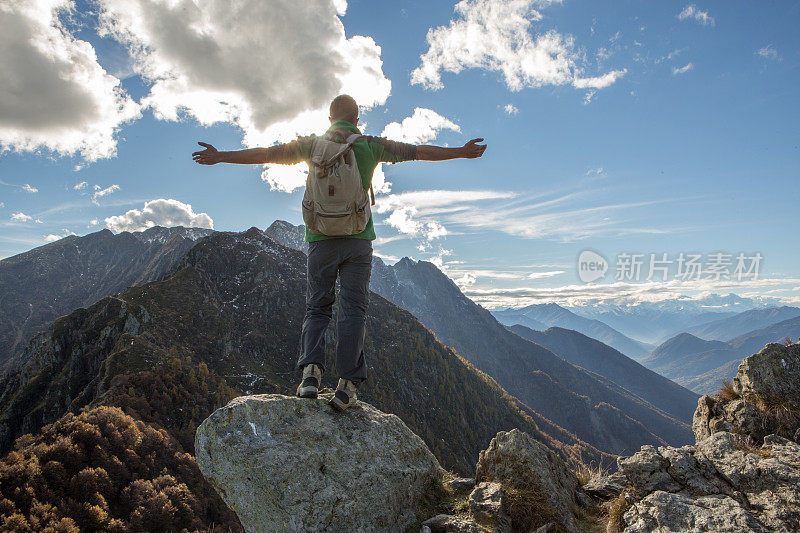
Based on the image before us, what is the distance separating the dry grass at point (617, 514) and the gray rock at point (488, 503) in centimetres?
165

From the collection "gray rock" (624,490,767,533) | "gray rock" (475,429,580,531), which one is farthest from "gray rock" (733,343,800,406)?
"gray rock" (475,429,580,531)

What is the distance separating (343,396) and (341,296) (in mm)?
1803

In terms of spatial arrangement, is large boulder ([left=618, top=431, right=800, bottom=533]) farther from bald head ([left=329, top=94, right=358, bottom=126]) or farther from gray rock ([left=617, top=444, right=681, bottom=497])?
bald head ([left=329, top=94, right=358, bottom=126])

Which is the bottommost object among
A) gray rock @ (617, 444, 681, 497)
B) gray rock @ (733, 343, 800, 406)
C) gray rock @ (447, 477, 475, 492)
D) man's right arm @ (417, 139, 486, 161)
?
gray rock @ (447, 477, 475, 492)

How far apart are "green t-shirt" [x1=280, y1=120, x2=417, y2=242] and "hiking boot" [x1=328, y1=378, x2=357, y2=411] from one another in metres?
2.68

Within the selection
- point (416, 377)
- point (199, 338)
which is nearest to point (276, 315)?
point (199, 338)

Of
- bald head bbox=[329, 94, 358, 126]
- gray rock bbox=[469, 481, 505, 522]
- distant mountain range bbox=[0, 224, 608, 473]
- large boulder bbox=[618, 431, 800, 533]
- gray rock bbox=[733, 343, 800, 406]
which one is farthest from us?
distant mountain range bbox=[0, 224, 608, 473]

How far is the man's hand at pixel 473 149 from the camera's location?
6594 millimetres

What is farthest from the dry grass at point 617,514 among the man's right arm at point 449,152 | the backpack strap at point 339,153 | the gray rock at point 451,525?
the backpack strap at point 339,153

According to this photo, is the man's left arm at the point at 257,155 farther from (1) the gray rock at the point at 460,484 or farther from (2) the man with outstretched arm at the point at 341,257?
(1) the gray rock at the point at 460,484

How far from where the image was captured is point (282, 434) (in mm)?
5469

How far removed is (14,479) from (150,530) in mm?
12984

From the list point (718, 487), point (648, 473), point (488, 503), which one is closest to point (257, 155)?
point (488, 503)

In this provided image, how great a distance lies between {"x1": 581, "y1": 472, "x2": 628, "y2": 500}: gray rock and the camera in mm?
6480
